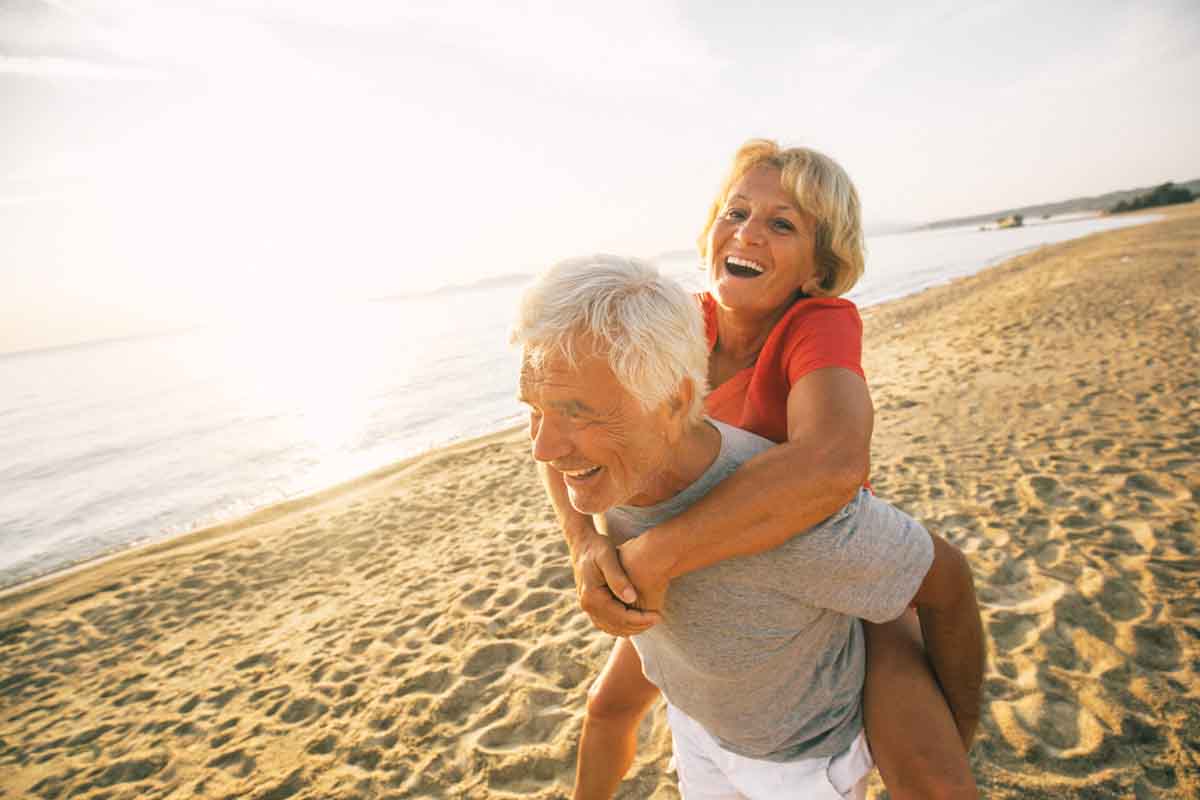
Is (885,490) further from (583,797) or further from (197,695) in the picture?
(197,695)

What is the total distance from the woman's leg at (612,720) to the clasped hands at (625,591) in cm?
74

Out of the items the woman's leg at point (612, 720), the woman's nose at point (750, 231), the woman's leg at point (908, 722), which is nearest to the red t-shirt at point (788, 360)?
the woman's nose at point (750, 231)

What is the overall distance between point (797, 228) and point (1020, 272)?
25.9 m

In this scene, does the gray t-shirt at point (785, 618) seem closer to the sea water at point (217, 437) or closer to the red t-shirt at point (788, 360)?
the red t-shirt at point (788, 360)

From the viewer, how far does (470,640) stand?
4.48m

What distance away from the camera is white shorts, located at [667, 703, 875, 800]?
5.25ft

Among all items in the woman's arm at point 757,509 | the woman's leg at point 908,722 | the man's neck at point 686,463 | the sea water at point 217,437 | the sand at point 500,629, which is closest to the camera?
the woman's arm at point 757,509

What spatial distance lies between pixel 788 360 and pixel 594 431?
81 cm

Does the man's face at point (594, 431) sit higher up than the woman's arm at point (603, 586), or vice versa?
the man's face at point (594, 431)

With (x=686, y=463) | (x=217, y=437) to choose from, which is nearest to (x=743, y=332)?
(x=686, y=463)

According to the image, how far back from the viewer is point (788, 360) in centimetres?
188

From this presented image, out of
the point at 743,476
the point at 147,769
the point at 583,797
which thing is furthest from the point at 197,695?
the point at 743,476

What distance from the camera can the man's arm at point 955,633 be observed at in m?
1.53

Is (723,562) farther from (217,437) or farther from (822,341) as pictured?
(217,437)
